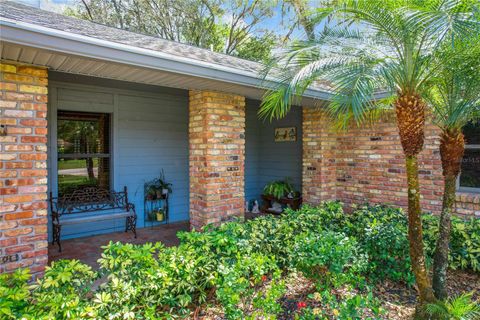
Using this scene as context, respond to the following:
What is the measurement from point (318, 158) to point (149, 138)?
3.24 metres

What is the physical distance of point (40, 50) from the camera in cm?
251

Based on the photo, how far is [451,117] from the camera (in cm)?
298

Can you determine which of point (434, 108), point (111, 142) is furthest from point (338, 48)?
point (111, 142)

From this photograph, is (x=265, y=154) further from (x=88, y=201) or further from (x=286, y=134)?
(x=88, y=201)

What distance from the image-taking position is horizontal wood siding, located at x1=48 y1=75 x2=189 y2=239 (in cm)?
496

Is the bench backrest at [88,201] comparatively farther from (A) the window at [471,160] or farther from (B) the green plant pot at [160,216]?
(A) the window at [471,160]

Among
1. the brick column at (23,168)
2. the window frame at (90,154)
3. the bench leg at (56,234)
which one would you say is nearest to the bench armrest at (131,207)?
the window frame at (90,154)

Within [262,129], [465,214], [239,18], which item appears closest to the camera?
[465,214]

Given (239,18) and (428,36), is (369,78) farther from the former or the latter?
(239,18)

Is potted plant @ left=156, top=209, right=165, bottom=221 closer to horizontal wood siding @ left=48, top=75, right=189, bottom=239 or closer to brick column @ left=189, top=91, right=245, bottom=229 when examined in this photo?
horizontal wood siding @ left=48, top=75, right=189, bottom=239

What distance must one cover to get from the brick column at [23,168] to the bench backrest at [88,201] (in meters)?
1.77

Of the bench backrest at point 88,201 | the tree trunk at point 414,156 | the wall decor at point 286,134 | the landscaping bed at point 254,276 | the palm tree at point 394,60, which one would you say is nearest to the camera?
the landscaping bed at point 254,276

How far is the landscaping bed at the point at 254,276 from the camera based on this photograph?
2.32m

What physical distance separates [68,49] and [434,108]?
370 centimetres
